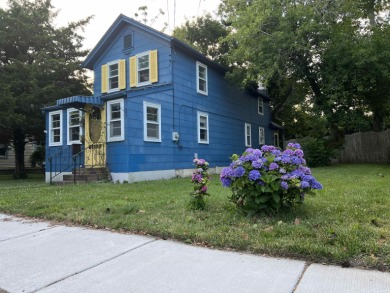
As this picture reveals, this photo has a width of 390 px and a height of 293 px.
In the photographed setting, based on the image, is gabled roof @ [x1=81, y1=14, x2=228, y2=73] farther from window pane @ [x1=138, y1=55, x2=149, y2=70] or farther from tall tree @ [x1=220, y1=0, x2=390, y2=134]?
tall tree @ [x1=220, y1=0, x2=390, y2=134]

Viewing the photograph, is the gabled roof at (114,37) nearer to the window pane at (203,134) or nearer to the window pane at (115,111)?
the window pane at (203,134)

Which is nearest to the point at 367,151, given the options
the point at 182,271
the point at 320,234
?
the point at 320,234

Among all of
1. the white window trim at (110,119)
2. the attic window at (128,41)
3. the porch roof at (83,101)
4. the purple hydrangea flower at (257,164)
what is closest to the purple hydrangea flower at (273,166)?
the purple hydrangea flower at (257,164)

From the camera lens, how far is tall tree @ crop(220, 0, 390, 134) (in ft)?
46.3

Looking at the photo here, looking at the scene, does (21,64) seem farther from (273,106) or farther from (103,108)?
(273,106)

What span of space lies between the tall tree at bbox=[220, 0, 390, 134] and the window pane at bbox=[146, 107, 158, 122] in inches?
201

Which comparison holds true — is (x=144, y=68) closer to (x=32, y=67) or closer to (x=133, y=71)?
(x=133, y=71)

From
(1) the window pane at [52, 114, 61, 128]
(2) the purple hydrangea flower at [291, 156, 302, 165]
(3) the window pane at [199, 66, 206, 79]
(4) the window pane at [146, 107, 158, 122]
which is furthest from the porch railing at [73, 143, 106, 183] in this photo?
(2) the purple hydrangea flower at [291, 156, 302, 165]

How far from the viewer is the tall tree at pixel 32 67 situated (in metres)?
15.9

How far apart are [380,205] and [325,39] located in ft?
38.1

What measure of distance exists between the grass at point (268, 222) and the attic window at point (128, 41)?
30.4 feet

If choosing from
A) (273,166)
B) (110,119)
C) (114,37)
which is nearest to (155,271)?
(273,166)

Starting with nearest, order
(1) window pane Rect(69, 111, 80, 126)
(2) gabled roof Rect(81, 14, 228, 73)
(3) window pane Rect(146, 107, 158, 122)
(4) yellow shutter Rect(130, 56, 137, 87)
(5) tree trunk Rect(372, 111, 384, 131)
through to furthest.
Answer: (3) window pane Rect(146, 107, 158, 122) < (1) window pane Rect(69, 111, 80, 126) < (2) gabled roof Rect(81, 14, 228, 73) < (4) yellow shutter Rect(130, 56, 137, 87) < (5) tree trunk Rect(372, 111, 384, 131)

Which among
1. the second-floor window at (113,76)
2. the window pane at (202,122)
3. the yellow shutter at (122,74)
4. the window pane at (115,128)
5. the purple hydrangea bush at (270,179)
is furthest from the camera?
the window pane at (202,122)
